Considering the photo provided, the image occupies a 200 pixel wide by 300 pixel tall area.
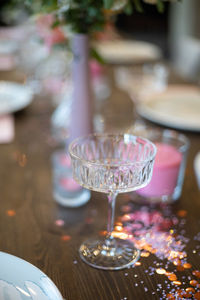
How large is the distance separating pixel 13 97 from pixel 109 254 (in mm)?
1094

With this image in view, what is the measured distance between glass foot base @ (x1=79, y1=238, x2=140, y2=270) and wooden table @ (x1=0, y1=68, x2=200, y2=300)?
1cm

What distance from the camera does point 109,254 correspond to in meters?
0.77

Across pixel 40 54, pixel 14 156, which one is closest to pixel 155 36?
pixel 40 54

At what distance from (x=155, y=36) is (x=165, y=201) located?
6533 millimetres

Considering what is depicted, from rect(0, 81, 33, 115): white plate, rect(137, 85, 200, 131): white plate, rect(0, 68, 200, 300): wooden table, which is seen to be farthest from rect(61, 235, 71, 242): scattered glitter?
rect(0, 81, 33, 115): white plate

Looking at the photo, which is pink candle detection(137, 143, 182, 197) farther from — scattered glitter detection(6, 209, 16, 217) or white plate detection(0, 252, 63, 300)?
white plate detection(0, 252, 63, 300)

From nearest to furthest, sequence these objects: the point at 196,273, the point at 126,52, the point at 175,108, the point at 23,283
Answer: the point at 23,283 < the point at 196,273 < the point at 175,108 < the point at 126,52

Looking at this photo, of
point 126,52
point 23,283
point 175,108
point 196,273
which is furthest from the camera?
point 126,52

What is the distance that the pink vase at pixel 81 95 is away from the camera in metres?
1.03

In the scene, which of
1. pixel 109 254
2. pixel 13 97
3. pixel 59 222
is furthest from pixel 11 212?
pixel 13 97

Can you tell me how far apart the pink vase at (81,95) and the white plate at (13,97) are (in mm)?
540

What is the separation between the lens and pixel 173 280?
714 millimetres

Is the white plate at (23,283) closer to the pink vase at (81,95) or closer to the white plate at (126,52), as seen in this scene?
the pink vase at (81,95)

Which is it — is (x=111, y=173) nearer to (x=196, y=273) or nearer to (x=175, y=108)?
(x=196, y=273)
